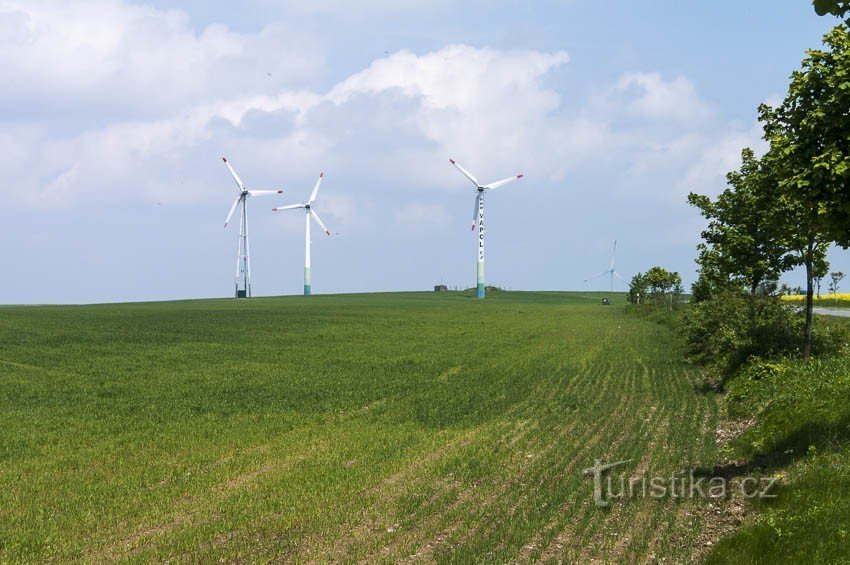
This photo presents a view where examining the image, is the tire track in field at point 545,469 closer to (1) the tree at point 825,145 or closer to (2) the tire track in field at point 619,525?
(2) the tire track in field at point 619,525

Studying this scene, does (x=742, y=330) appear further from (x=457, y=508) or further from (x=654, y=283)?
(x=654, y=283)

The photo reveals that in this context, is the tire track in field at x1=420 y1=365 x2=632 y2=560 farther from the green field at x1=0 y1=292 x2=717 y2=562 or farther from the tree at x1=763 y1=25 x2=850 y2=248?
the tree at x1=763 y1=25 x2=850 y2=248

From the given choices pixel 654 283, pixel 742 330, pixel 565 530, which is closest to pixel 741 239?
pixel 742 330

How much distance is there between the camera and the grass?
10.9 m

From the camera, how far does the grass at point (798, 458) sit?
10883mm

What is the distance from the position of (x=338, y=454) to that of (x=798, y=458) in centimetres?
1018

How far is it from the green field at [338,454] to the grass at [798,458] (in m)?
1.01

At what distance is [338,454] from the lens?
19.0 meters

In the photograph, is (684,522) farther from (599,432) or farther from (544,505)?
(599,432)

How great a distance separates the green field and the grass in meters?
1.01

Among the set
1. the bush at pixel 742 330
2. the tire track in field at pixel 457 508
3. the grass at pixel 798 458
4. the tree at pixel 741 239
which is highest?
the tree at pixel 741 239

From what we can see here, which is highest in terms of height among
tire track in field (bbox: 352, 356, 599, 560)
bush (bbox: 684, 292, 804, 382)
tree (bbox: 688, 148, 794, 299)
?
tree (bbox: 688, 148, 794, 299)

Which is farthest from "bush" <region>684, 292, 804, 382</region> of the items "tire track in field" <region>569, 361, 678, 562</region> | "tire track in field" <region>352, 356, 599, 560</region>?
"tire track in field" <region>352, 356, 599, 560</region>

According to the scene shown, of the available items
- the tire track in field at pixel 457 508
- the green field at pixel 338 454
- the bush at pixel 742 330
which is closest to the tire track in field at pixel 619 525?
the green field at pixel 338 454
